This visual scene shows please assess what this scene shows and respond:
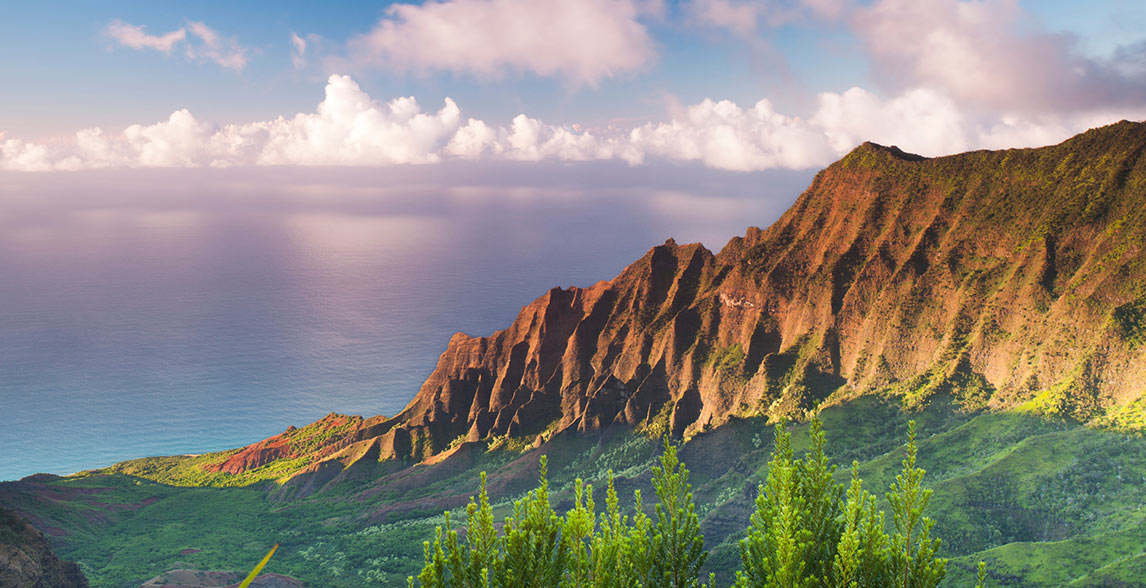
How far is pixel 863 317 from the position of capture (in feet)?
308

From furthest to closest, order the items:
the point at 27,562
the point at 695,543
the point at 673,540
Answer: the point at 27,562 → the point at 673,540 → the point at 695,543

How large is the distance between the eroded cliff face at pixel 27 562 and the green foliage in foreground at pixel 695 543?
64.2 metres

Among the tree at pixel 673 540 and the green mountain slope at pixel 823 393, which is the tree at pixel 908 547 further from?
the green mountain slope at pixel 823 393

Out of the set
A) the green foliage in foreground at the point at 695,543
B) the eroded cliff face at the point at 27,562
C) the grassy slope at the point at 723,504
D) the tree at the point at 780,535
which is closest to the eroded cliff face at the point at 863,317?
the grassy slope at the point at 723,504

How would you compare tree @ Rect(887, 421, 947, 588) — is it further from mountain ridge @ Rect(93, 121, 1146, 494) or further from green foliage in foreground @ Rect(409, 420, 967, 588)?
mountain ridge @ Rect(93, 121, 1146, 494)

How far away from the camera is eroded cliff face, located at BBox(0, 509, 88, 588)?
6116 cm

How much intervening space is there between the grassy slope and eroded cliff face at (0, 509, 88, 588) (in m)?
16.4

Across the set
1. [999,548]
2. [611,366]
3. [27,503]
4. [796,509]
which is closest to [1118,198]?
[999,548]

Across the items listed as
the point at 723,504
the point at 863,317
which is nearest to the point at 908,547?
the point at 723,504

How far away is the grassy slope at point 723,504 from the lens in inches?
2421

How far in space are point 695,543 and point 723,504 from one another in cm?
6535

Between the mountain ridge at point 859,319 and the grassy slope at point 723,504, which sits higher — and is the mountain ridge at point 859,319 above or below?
above

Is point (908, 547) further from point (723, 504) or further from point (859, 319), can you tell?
point (859, 319)

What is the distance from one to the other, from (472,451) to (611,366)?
27029 millimetres
